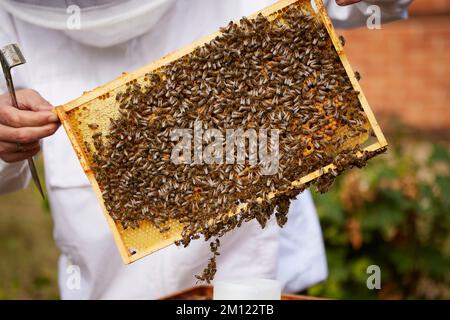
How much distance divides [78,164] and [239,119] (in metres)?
1.20

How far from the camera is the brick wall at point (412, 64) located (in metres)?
8.91

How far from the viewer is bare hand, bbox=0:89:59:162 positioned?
2785mm

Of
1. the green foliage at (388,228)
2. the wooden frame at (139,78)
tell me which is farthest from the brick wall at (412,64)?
the wooden frame at (139,78)

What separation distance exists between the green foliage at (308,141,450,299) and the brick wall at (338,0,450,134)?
12.3ft

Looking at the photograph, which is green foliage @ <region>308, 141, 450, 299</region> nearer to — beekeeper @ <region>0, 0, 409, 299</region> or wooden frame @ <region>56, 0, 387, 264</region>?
beekeeper @ <region>0, 0, 409, 299</region>

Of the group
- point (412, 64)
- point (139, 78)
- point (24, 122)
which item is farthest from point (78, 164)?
point (412, 64)

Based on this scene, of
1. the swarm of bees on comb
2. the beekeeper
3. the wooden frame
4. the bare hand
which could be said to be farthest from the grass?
the swarm of bees on comb

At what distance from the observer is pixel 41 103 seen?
288 centimetres

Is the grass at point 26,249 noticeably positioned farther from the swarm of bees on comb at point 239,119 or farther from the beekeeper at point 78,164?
the swarm of bees on comb at point 239,119

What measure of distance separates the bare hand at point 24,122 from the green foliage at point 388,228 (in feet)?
9.31

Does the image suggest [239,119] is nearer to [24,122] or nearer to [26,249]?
[24,122]

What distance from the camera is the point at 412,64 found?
8992mm

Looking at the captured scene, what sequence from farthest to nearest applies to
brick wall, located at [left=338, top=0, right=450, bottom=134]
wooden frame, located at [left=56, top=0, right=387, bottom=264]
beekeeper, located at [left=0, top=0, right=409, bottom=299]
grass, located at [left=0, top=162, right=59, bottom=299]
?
1. brick wall, located at [left=338, top=0, right=450, bottom=134]
2. grass, located at [left=0, top=162, right=59, bottom=299]
3. beekeeper, located at [left=0, top=0, right=409, bottom=299]
4. wooden frame, located at [left=56, top=0, right=387, bottom=264]

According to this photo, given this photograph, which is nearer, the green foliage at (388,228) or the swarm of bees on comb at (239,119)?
the swarm of bees on comb at (239,119)
